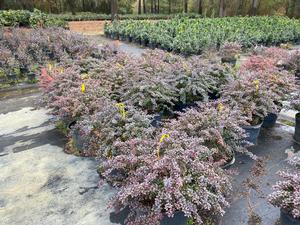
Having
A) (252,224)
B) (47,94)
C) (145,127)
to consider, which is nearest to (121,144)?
(145,127)

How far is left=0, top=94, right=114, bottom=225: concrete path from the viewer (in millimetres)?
2674

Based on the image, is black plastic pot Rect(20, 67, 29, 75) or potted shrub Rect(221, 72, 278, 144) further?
black plastic pot Rect(20, 67, 29, 75)

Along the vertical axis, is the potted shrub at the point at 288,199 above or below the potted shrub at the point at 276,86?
below

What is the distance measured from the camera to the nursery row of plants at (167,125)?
2184mm

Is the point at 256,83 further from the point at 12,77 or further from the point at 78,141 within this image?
the point at 12,77

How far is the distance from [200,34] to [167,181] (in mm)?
8542

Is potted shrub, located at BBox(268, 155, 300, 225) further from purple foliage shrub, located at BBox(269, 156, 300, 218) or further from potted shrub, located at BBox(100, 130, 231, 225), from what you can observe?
potted shrub, located at BBox(100, 130, 231, 225)

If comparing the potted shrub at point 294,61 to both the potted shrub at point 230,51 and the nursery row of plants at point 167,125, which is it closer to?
the nursery row of plants at point 167,125

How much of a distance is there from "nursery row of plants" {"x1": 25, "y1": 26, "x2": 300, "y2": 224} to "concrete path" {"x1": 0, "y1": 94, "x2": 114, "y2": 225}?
24cm

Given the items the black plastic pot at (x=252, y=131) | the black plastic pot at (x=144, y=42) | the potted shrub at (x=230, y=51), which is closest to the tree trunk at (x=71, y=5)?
the black plastic pot at (x=144, y=42)

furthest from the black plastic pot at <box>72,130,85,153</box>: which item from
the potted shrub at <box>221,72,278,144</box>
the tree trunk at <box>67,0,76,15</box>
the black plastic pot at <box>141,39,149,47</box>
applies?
the tree trunk at <box>67,0,76,15</box>

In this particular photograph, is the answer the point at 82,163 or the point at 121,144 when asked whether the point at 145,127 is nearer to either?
the point at 121,144

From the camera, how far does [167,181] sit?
2.11 metres

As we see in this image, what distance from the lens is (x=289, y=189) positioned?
2.20 meters
